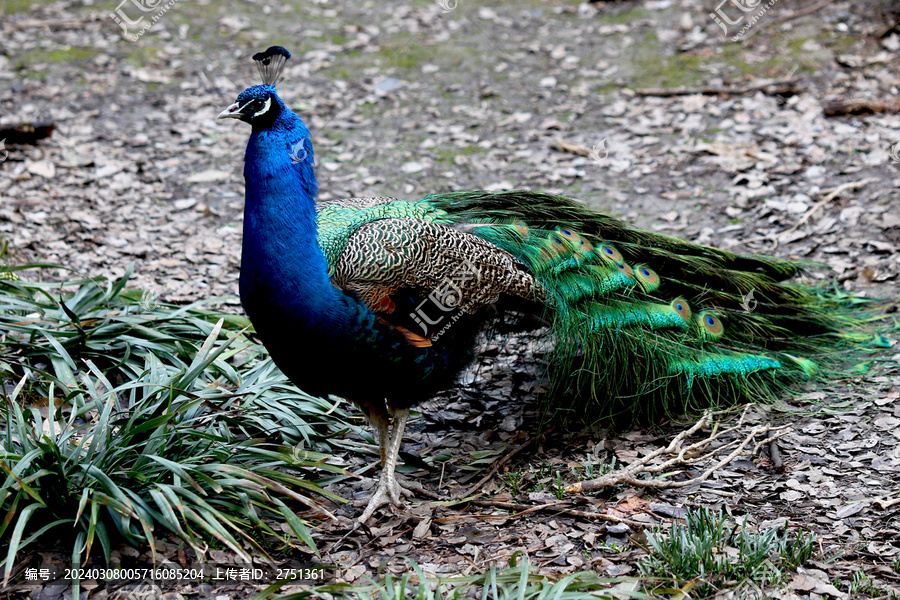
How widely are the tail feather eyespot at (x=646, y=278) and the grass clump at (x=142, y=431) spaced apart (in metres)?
1.85

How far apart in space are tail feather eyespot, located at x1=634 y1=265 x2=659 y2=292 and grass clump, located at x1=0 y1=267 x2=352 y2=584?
185 cm

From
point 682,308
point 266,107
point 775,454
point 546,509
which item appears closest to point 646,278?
point 682,308

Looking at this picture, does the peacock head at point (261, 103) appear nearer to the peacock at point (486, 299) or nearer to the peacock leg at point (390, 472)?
the peacock at point (486, 299)

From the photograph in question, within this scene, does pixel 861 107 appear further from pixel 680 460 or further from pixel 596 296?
pixel 680 460

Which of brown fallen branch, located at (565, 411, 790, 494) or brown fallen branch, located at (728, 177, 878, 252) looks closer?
brown fallen branch, located at (565, 411, 790, 494)

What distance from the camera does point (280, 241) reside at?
340 cm

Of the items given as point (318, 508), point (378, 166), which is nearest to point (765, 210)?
point (378, 166)

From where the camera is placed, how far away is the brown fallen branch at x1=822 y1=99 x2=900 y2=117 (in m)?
7.16

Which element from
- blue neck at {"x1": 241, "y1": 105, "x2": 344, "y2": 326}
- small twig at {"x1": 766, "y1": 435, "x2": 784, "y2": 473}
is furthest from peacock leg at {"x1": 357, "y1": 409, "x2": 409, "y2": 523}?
small twig at {"x1": 766, "y1": 435, "x2": 784, "y2": 473}

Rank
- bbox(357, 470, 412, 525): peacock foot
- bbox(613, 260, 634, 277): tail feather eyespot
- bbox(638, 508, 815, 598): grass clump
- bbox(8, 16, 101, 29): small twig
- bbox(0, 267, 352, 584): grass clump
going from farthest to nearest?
bbox(8, 16, 101, 29): small twig → bbox(613, 260, 634, 277): tail feather eyespot → bbox(357, 470, 412, 525): peacock foot → bbox(0, 267, 352, 584): grass clump → bbox(638, 508, 815, 598): grass clump

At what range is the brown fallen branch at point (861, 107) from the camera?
716cm

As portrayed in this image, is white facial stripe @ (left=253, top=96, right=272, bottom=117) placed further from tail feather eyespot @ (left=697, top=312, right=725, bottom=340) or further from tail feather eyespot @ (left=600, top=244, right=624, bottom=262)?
tail feather eyespot @ (left=697, top=312, right=725, bottom=340)

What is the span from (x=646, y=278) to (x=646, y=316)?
24 cm

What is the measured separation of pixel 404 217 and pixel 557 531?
5.37 feet
